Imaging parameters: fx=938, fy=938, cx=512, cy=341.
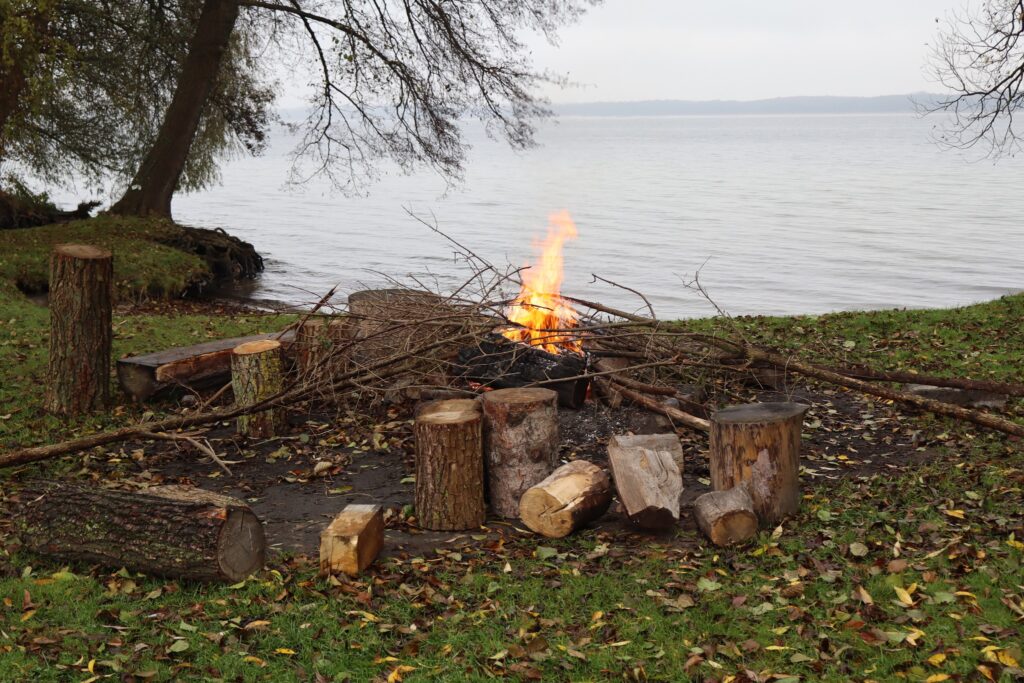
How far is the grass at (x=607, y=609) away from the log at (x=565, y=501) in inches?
5.2

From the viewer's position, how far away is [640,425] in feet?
28.5

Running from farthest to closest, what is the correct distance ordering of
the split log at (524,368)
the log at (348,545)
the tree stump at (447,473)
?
the split log at (524,368)
the tree stump at (447,473)
the log at (348,545)

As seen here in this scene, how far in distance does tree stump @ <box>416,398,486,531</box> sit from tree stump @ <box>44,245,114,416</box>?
162 inches

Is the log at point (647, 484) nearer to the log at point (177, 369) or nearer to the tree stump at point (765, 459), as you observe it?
the tree stump at point (765, 459)

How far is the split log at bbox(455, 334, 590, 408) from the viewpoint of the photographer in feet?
28.5

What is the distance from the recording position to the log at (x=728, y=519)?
20.6 ft

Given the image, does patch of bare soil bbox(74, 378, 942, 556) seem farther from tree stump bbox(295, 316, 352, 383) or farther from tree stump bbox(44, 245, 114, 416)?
tree stump bbox(44, 245, 114, 416)

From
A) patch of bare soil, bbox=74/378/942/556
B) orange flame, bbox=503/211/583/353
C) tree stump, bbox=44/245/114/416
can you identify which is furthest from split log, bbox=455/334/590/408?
tree stump, bbox=44/245/114/416

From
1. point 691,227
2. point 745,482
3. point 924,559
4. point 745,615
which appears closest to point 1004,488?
point 924,559

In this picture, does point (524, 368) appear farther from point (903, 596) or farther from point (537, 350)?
point (903, 596)

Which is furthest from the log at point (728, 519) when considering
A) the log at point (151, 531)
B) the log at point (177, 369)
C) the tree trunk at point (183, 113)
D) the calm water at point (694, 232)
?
the tree trunk at point (183, 113)

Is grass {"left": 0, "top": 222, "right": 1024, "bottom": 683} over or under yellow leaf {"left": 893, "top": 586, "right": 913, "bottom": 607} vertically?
under

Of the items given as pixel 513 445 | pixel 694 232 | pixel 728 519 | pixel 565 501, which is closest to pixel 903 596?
pixel 728 519

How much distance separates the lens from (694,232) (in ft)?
114
